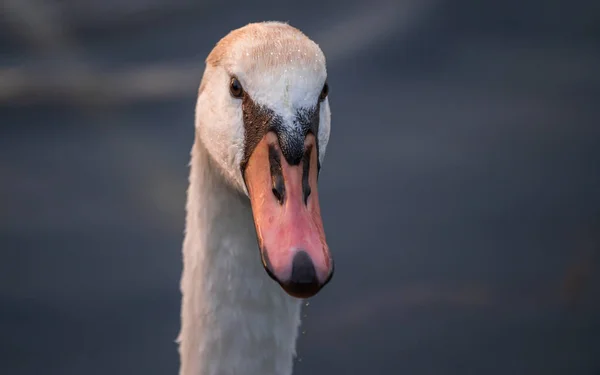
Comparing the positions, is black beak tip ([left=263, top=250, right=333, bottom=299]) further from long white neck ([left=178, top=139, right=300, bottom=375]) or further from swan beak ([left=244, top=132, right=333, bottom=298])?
long white neck ([left=178, top=139, right=300, bottom=375])

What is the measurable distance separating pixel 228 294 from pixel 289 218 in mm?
481

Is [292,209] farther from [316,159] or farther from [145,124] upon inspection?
[145,124]

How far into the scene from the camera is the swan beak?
145cm

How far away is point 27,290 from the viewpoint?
297cm

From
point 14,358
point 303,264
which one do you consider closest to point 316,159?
point 303,264

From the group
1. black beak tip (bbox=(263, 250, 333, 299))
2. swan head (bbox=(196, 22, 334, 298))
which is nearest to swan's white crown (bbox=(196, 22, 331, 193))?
swan head (bbox=(196, 22, 334, 298))

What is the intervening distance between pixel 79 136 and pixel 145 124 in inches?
10.4

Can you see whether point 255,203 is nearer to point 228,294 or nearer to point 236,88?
point 236,88

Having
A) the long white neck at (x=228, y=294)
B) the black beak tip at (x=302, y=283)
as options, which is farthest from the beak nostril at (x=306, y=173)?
the long white neck at (x=228, y=294)

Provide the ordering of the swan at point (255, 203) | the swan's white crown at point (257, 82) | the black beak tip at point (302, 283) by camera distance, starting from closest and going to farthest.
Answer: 1. the black beak tip at point (302, 283)
2. the swan at point (255, 203)
3. the swan's white crown at point (257, 82)

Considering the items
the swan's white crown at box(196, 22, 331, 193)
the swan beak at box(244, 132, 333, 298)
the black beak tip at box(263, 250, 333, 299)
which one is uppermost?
the swan's white crown at box(196, 22, 331, 193)

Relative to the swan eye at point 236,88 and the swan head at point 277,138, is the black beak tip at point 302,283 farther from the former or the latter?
the swan eye at point 236,88

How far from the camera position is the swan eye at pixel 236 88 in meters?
1.76

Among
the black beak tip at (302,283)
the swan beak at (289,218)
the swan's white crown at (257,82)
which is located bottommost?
the black beak tip at (302,283)
